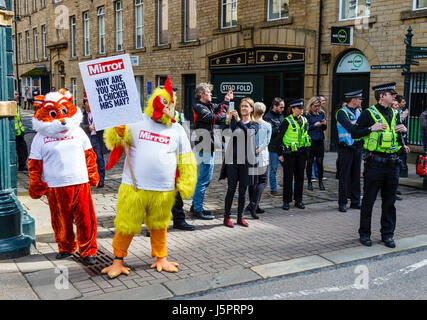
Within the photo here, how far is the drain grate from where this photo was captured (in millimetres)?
4695

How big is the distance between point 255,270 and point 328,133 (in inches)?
416

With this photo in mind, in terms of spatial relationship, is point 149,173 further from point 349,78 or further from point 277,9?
point 277,9

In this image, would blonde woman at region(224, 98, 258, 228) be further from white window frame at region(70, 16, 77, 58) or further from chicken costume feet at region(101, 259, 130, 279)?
white window frame at region(70, 16, 77, 58)

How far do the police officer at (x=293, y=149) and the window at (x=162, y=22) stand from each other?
1562 centimetres

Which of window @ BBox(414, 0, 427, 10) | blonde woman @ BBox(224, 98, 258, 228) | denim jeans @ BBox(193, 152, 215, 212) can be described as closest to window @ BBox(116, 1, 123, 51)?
window @ BBox(414, 0, 427, 10)

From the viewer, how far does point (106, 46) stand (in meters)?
26.8

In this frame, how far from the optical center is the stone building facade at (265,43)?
42.5 ft

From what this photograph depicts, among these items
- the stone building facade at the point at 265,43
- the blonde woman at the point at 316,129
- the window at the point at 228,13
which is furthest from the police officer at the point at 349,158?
the window at the point at 228,13

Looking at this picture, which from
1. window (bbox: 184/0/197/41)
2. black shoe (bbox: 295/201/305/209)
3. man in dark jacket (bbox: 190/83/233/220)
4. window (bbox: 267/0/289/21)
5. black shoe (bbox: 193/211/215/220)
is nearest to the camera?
man in dark jacket (bbox: 190/83/233/220)

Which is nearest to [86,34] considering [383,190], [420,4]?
[420,4]
